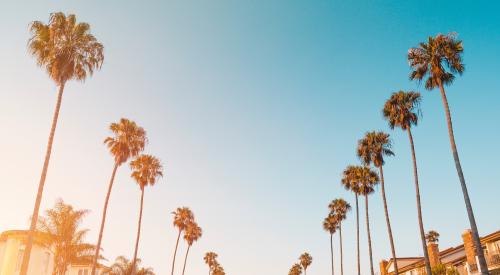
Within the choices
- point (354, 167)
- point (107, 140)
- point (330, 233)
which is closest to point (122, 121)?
point (107, 140)

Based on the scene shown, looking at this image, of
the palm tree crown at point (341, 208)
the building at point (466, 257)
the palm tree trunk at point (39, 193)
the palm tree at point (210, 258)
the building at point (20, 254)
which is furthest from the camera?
the palm tree at point (210, 258)

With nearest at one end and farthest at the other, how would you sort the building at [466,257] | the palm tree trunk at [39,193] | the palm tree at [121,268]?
the palm tree trunk at [39,193]
the building at [466,257]
the palm tree at [121,268]

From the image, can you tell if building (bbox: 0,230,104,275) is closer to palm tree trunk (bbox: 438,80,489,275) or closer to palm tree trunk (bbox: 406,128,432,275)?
palm tree trunk (bbox: 406,128,432,275)

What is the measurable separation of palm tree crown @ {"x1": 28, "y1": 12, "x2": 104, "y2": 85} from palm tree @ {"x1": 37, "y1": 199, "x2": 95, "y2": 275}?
1992 cm

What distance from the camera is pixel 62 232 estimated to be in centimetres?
3841

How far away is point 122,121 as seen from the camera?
39.9 metres

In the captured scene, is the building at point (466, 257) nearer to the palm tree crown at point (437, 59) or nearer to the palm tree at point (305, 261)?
the palm tree crown at point (437, 59)

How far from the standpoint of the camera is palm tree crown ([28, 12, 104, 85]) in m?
23.9

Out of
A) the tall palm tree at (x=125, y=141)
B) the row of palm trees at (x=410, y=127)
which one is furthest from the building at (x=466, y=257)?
the tall palm tree at (x=125, y=141)

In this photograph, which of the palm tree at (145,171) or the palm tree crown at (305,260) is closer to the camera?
the palm tree at (145,171)

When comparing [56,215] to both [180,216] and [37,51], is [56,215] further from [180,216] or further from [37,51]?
[180,216]

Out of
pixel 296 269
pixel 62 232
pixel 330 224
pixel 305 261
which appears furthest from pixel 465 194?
pixel 296 269

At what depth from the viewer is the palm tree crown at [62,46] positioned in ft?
78.4

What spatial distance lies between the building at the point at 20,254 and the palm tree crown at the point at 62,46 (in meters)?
20.8
